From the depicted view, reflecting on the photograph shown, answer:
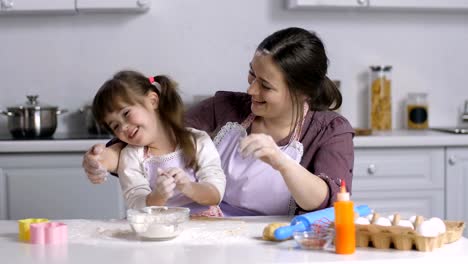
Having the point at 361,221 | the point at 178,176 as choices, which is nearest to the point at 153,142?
the point at 178,176

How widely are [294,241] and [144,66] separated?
2.39m

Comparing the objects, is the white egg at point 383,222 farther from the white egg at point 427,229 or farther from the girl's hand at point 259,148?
the girl's hand at point 259,148

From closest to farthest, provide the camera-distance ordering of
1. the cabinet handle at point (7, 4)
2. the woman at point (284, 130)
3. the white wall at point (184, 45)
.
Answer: the woman at point (284, 130), the cabinet handle at point (7, 4), the white wall at point (184, 45)

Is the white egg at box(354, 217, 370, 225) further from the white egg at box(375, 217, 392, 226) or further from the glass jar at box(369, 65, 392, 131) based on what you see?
the glass jar at box(369, 65, 392, 131)

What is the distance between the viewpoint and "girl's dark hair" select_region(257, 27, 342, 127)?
2.18m

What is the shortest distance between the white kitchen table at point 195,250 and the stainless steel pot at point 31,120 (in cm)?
173

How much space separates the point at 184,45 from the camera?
13.1 feet

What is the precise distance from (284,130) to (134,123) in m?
0.46

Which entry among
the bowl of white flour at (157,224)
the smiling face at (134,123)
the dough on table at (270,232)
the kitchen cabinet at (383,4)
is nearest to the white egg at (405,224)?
the dough on table at (270,232)

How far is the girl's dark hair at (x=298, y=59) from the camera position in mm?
2184

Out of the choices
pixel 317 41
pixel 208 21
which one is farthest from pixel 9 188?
pixel 317 41

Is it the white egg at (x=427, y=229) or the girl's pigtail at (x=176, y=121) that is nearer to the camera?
the white egg at (x=427, y=229)

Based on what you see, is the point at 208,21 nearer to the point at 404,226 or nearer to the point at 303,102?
the point at 303,102

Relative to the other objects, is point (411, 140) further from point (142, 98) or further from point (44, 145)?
point (142, 98)
